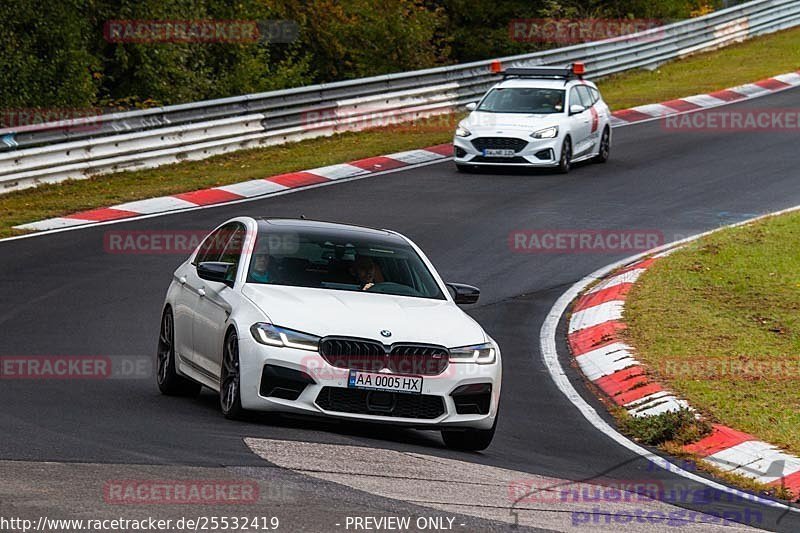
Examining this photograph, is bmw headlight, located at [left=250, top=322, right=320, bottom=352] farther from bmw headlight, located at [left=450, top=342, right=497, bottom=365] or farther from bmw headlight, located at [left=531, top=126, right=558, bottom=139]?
bmw headlight, located at [left=531, top=126, right=558, bottom=139]

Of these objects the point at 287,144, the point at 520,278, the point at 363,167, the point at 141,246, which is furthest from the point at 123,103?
the point at 520,278

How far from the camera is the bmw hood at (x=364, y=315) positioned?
30.7 feet

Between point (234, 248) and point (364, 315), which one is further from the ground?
point (234, 248)

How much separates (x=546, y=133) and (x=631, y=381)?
42.0 ft

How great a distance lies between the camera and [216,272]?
33.7 feet

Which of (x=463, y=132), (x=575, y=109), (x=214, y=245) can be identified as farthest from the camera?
(x=575, y=109)

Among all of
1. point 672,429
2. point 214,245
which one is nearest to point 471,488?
point 672,429

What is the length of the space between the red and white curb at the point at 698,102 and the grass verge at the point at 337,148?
534 mm

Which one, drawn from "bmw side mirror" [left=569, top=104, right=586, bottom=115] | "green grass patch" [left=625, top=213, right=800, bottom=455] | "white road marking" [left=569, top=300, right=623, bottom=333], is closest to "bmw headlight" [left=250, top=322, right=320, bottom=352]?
"green grass patch" [left=625, top=213, right=800, bottom=455]

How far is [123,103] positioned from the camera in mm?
31375

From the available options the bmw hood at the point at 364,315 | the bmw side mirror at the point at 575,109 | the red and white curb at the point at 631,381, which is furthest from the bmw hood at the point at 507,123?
the bmw hood at the point at 364,315

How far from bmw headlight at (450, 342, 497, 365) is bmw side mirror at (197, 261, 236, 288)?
5.88 feet

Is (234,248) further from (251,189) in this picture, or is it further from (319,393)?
(251,189)

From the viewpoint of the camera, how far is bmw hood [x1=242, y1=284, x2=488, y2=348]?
30.7 feet
